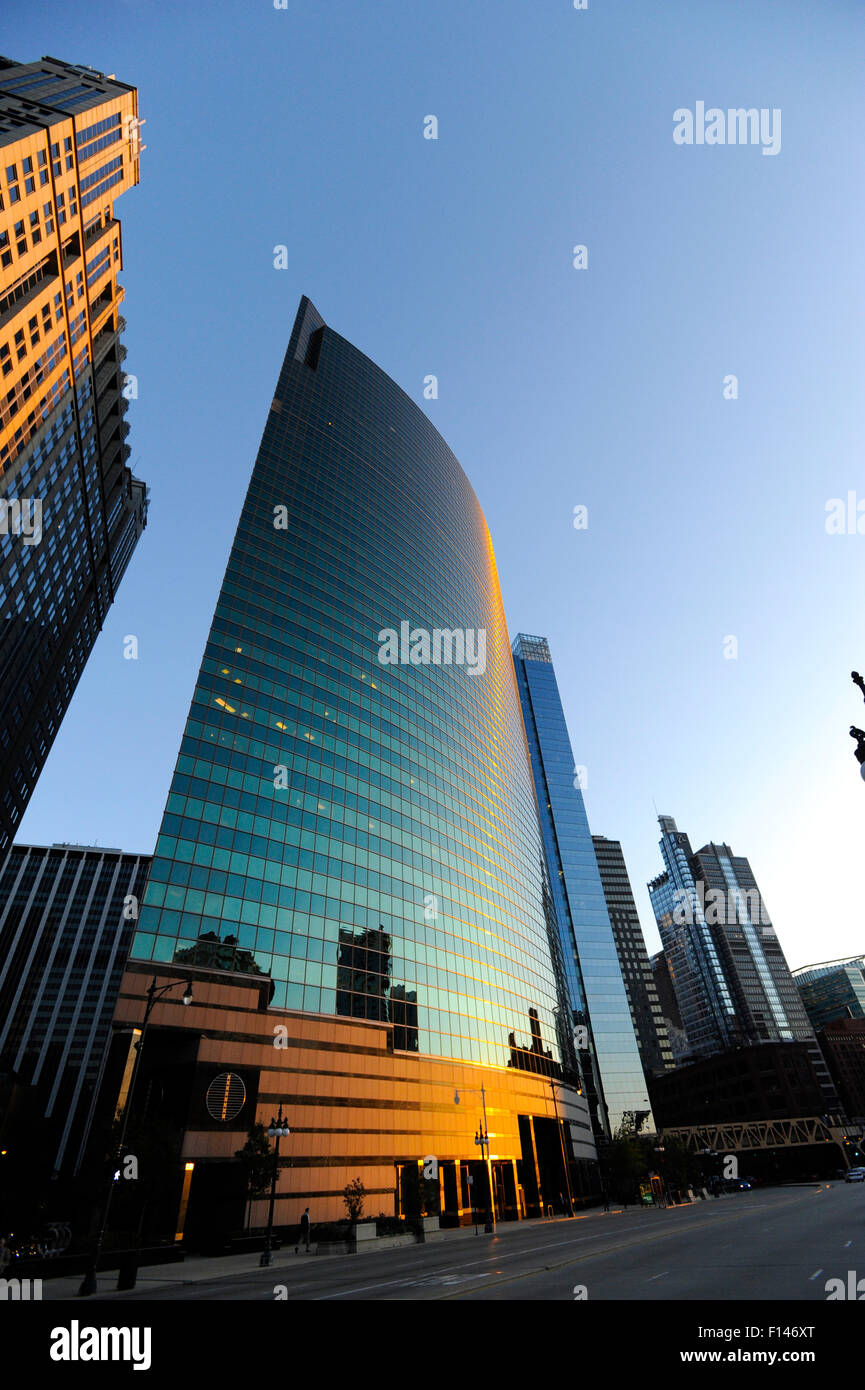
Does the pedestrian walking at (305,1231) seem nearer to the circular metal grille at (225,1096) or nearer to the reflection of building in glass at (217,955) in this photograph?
the circular metal grille at (225,1096)

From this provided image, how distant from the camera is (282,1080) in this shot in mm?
43875

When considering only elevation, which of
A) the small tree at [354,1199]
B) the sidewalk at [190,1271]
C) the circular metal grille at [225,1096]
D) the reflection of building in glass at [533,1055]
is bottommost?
the sidewalk at [190,1271]

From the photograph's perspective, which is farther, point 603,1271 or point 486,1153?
point 486,1153

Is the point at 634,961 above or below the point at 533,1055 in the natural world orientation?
above

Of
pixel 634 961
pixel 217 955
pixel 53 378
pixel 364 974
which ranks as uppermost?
pixel 53 378

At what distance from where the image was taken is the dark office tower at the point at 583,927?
11038cm

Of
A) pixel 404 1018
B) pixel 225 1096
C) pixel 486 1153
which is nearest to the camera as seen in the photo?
pixel 225 1096

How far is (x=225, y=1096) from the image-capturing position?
4072cm

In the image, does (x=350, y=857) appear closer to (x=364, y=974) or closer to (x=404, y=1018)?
(x=364, y=974)

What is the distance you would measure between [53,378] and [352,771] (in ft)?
244

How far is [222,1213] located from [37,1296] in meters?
19.6

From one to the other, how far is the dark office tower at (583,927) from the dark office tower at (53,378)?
9366 centimetres

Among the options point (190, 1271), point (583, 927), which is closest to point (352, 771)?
point (190, 1271)

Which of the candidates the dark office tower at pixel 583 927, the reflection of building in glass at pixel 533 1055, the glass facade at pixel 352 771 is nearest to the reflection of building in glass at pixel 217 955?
the glass facade at pixel 352 771
